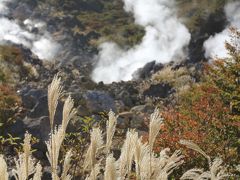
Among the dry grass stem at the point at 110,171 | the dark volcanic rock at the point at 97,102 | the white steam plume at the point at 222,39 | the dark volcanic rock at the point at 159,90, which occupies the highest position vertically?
the white steam plume at the point at 222,39

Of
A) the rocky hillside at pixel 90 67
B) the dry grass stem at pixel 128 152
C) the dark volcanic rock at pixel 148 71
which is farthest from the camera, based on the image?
the dark volcanic rock at pixel 148 71

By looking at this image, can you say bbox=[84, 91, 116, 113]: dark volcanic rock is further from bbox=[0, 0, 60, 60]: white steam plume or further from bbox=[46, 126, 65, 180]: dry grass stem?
bbox=[0, 0, 60, 60]: white steam plume

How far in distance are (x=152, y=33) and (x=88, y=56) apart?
7486 millimetres

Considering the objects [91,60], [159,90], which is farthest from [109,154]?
[91,60]

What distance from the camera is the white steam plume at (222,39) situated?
131ft

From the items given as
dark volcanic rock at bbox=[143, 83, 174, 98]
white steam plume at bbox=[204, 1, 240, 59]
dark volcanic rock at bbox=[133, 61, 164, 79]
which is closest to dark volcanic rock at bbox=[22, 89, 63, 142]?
dark volcanic rock at bbox=[143, 83, 174, 98]

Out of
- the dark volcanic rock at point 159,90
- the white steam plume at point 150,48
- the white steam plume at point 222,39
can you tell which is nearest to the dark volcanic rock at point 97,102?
the dark volcanic rock at point 159,90

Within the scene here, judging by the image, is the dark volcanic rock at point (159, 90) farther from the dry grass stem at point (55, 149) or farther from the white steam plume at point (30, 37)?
the white steam plume at point (30, 37)

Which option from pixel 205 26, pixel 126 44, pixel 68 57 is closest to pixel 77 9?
A: pixel 126 44

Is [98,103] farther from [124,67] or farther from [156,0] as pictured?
[156,0]

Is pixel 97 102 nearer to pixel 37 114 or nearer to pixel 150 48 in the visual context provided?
pixel 37 114

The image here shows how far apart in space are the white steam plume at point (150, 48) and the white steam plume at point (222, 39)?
2.73 m

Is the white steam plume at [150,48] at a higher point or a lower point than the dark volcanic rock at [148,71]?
higher

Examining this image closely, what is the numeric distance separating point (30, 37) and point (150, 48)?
15.5 m
